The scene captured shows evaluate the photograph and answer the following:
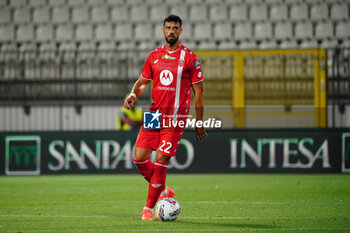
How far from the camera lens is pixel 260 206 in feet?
27.7

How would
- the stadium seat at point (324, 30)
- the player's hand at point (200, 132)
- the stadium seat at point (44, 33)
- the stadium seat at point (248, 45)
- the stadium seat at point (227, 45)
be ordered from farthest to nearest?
the stadium seat at point (44, 33) → the stadium seat at point (324, 30) → the stadium seat at point (227, 45) → the stadium seat at point (248, 45) → the player's hand at point (200, 132)

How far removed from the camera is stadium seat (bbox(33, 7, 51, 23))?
2078 cm

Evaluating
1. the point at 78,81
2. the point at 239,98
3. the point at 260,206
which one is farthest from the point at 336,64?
the point at 260,206

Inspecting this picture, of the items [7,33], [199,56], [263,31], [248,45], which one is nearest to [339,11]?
[263,31]

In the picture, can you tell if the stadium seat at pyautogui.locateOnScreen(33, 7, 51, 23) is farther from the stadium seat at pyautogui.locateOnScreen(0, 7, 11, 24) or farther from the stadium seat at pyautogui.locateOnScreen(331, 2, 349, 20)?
the stadium seat at pyautogui.locateOnScreen(331, 2, 349, 20)

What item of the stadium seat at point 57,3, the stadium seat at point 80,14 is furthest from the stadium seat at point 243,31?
the stadium seat at point 57,3

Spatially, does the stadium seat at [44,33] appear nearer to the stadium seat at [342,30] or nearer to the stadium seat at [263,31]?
the stadium seat at [263,31]

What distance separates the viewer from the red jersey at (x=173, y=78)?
6.92 m

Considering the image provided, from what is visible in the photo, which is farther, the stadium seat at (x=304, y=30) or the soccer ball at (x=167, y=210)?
the stadium seat at (x=304, y=30)

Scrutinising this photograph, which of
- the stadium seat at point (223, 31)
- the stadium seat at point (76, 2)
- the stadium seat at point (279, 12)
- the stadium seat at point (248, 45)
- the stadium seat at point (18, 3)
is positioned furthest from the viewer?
the stadium seat at point (18, 3)

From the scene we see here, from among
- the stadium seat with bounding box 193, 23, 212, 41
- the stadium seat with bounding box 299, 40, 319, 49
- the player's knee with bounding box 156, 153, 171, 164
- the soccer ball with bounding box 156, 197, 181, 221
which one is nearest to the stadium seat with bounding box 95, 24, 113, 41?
the stadium seat with bounding box 193, 23, 212, 41

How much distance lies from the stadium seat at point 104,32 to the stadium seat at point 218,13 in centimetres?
319

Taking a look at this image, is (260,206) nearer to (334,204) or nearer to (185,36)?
(334,204)

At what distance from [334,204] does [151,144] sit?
2.99 m
